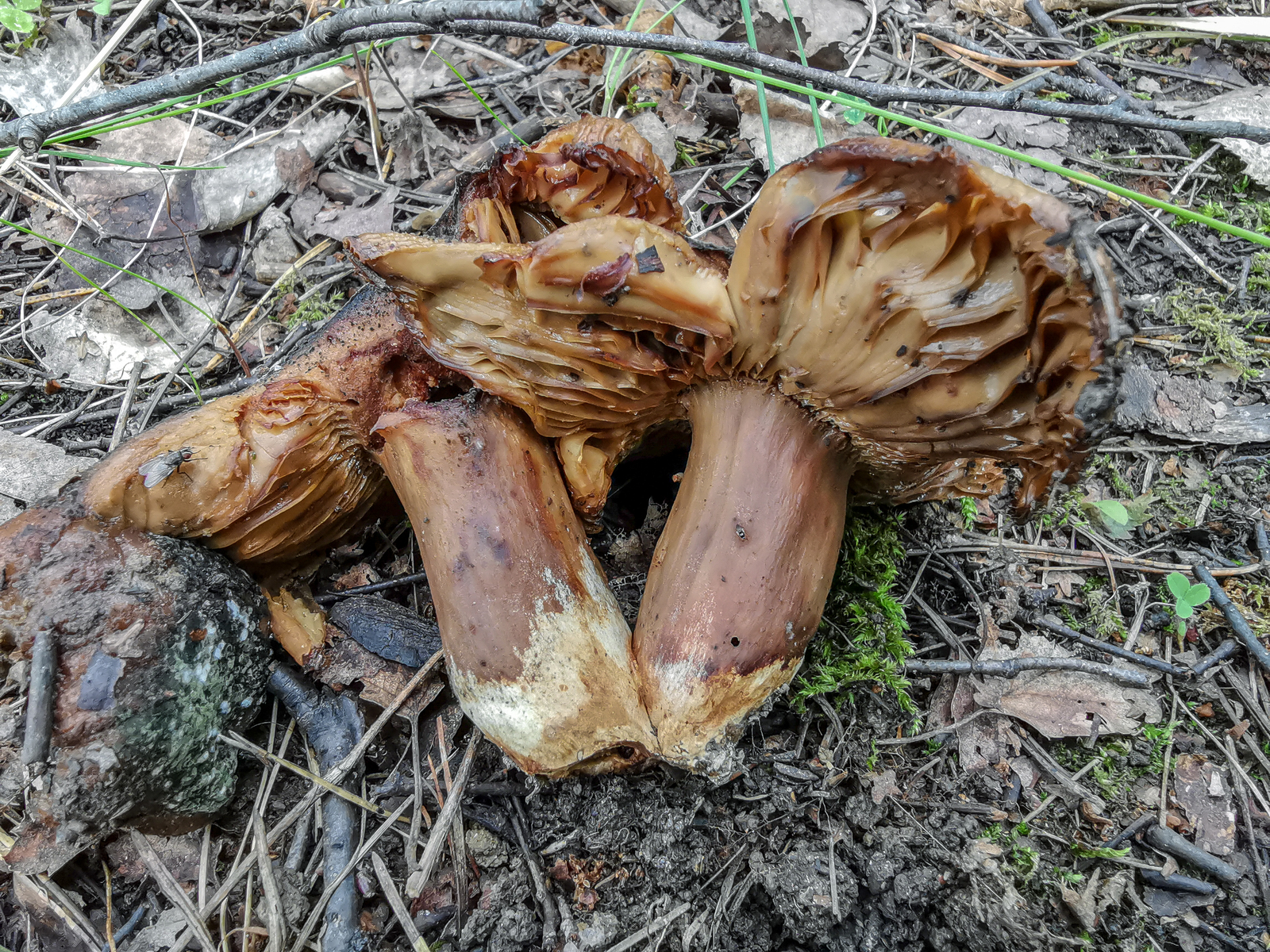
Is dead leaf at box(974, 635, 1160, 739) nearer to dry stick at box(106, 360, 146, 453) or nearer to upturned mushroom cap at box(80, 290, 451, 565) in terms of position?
upturned mushroom cap at box(80, 290, 451, 565)

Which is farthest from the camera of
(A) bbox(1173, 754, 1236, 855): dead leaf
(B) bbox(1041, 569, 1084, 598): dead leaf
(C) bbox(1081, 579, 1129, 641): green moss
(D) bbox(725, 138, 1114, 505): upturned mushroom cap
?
(B) bbox(1041, 569, 1084, 598): dead leaf

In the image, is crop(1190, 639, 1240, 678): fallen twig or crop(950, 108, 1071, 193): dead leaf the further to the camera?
crop(950, 108, 1071, 193): dead leaf

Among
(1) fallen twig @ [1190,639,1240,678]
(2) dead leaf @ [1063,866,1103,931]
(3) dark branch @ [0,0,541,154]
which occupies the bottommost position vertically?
(2) dead leaf @ [1063,866,1103,931]

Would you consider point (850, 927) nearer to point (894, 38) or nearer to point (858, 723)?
point (858, 723)

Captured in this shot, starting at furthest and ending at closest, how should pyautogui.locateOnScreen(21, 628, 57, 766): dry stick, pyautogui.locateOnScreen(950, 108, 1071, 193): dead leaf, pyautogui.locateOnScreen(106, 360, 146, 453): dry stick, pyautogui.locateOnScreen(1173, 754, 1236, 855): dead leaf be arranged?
pyautogui.locateOnScreen(950, 108, 1071, 193): dead leaf → pyautogui.locateOnScreen(106, 360, 146, 453): dry stick → pyautogui.locateOnScreen(1173, 754, 1236, 855): dead leaf → pyautogui.locateOnScreen(21, 628, 57, 766): dry stick

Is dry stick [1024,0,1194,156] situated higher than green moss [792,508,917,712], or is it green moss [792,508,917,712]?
dry stick [1024,0,1194,156]

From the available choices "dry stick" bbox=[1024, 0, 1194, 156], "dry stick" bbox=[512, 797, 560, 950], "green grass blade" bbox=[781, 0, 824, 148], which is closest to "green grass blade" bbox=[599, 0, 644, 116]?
"green grass blade" bbox=[781, 0, 824, 148]

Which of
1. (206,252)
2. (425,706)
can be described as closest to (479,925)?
(425,706)

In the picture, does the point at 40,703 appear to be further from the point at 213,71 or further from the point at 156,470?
the point at 213,71
